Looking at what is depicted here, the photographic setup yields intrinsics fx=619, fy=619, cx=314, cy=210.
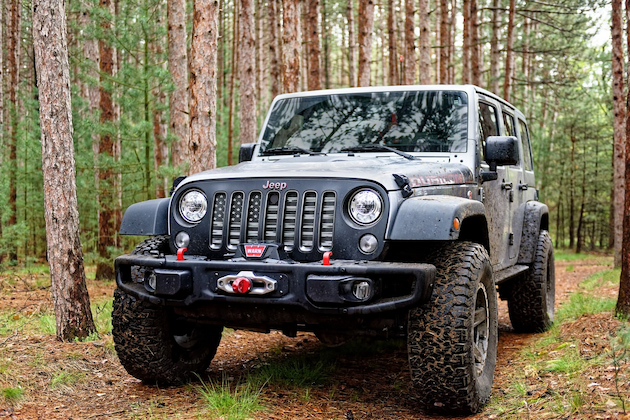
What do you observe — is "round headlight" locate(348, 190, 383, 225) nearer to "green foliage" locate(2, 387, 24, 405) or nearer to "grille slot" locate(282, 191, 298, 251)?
"grille slot" locate(282, 191, 298, 251)

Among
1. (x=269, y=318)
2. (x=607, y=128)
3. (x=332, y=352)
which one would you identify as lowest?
(x=332, y=352)

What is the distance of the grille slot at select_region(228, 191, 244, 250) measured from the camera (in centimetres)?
395

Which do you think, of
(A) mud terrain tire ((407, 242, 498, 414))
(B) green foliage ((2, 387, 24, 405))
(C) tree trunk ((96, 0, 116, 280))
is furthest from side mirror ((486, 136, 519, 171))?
(C) tree trunk ((96, 0, 116, 280))

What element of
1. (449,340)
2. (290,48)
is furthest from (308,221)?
(290,48)

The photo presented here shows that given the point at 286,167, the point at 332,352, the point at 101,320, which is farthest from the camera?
the point at 101,320

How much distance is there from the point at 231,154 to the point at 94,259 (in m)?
9.03

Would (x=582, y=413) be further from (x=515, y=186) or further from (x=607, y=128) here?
(x=607, y=128)

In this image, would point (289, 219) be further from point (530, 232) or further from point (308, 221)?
point (530, 232)

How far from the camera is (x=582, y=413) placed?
342cm

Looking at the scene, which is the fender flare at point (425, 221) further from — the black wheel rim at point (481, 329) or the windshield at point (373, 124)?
the windshield at point (373, 124)

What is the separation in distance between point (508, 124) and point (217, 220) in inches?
146

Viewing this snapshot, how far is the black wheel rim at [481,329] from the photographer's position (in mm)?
4145

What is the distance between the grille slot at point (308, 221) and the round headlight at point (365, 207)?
0.75 feet

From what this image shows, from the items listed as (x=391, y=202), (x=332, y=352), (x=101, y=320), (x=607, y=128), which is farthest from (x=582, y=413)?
(x=607, y=128)
